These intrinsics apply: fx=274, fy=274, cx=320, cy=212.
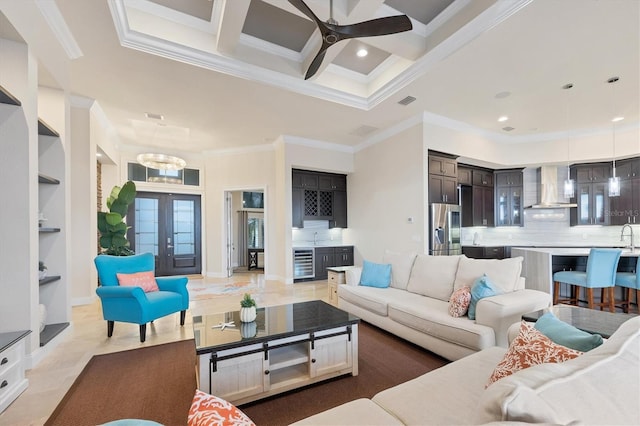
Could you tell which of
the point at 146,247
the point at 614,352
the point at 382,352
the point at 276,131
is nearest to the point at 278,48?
the point at 276,131

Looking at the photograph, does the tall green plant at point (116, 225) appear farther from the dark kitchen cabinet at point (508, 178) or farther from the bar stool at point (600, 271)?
the dark kitchen cabinet at point (508, 178)

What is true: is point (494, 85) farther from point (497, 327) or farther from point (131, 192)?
point (131, 192)

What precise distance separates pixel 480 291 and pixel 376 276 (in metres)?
1.42

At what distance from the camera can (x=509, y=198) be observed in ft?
21.9

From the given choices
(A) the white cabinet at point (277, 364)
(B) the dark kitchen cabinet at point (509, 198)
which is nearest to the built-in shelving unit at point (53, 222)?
(A) the white cabinet at point (277, 364)

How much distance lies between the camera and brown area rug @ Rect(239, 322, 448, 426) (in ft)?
6.33

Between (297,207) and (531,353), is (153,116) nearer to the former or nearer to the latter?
(297,207)

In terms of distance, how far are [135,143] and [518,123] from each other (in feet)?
28.4

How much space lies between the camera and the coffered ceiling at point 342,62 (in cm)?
287

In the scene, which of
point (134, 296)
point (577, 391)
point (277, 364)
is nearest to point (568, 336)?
point (577, 391)

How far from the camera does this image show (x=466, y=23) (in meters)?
3.05

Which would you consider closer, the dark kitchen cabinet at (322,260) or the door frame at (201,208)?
the dark kitchen cabinet at (322,260)

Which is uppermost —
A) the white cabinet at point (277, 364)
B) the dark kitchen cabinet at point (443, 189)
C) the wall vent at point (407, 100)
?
the wall vent at point (407, 100)

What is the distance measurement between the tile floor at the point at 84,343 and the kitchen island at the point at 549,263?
352cm
